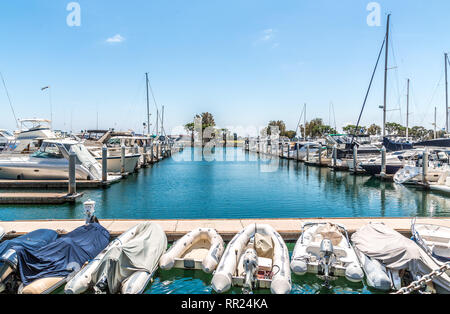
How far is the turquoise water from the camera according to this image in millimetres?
16812

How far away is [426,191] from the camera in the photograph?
23344 mm

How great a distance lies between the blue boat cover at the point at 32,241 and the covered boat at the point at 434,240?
402 inches

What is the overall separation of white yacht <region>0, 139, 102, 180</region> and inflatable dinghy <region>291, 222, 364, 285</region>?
19.4 m

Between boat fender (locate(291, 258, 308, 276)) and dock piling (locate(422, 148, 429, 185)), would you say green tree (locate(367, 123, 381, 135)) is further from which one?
boat fender (locate(291, 258, 308, 276))

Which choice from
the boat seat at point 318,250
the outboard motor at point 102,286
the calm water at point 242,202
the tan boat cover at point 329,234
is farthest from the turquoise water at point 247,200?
the outboard motor at point 102,286

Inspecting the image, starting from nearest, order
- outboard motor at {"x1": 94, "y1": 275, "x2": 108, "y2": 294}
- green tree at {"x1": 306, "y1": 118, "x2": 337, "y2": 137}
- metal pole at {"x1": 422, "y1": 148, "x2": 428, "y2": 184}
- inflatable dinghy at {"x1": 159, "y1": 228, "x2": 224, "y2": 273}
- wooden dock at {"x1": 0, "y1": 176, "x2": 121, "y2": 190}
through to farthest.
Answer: outboard motor at {"x1": 94, "y1": 275, "x2": 108, "y2": 294}, inflatable dinghy at {"x1": 159, "y1": 228, "x2": 224, "y2": 273}, wooden dock at {"x1": 0, "y1": 176, "x2": 121, "y2": 190}, metal pole at {"x1": 422, "y1": 148, "x2": 428, "y2": 184}, green tree at {"x1": 306, "y1": 118, "x2": 337, "y2": 137}

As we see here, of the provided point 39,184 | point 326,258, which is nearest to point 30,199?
point 39,184

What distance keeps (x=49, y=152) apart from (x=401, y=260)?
81.9 ft

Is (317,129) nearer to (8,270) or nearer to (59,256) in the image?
(59,256)

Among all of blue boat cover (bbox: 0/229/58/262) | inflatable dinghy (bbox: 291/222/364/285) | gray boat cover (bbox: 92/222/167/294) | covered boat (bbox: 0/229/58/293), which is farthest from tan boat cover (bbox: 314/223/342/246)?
covered boat (bbox: 0/229/58/293)

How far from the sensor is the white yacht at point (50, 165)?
2361cm
